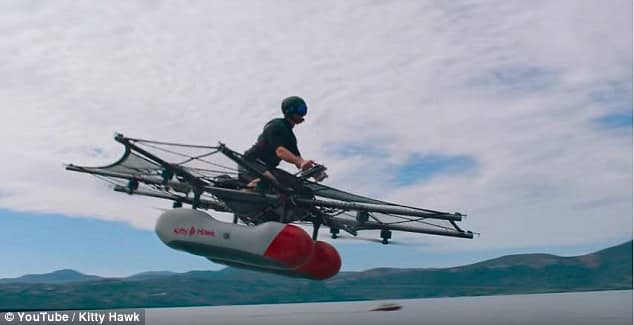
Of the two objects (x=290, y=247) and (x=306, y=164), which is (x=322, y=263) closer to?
(x=290, y=247)

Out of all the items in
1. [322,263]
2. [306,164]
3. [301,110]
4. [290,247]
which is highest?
[301,110]

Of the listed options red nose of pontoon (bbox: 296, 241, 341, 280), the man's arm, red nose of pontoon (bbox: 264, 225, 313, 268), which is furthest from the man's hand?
red nose of pontoon (bbox: 296, 241, 341, 280)

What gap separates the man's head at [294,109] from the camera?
58.9 ft

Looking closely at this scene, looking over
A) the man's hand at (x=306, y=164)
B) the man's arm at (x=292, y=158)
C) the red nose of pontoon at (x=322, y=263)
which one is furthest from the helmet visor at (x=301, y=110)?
the red nose of pontoon at (x=322, y=263)

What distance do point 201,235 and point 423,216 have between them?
5822 mm

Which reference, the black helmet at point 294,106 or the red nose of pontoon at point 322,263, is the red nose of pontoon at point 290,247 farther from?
the black helmet at point 294,106

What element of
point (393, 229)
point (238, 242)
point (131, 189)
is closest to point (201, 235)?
point (238, 242)

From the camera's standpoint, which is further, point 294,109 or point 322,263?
point 322,263

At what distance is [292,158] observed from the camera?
55.2 ft

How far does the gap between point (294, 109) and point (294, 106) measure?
83 millimetres

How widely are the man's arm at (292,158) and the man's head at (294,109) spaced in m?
1.21

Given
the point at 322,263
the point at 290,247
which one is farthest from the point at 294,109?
the point at 322,263

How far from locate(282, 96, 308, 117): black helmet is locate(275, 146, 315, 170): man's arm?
1272 mm

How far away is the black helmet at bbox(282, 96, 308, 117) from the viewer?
58.9 feet
